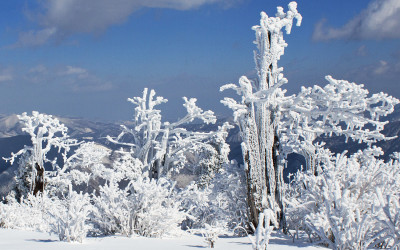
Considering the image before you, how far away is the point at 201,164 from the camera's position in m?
27.1

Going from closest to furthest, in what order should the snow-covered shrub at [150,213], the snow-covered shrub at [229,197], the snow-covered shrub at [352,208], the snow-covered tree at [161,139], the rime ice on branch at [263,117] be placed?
the snow-covered shrub at [352,208] < the snow-covered shrub at [150,213] < the rime ice on branch at [263,117] < the snow-covered shrub at [229,197] < the snow-covered tree at [161,139]

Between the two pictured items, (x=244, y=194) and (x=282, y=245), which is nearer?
(x=282, y=245)

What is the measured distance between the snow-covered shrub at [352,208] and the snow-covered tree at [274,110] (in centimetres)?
160

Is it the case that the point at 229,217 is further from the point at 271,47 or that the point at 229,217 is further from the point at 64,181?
the point at 64,181

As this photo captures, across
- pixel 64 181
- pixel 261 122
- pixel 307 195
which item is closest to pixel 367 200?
pixel 307 195

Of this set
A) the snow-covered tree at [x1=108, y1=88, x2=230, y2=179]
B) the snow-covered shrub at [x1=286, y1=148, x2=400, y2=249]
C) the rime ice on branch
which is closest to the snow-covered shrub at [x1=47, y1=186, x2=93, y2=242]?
the snow-covered shrub at [x1=286, y1=148, x2=400, y2=249]

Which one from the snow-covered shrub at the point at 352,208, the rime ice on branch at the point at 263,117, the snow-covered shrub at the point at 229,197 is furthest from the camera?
the snow-covered shrub at the point at 229,197

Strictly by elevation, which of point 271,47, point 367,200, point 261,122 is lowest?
point 367,200

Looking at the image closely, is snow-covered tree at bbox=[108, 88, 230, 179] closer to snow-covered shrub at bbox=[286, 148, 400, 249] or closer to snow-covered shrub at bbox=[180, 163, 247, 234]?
snow-covered shrub at bbox=[180, 163, 247, 234]

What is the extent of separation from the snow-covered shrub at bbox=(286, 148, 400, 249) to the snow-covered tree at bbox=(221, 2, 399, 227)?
1.60 meters

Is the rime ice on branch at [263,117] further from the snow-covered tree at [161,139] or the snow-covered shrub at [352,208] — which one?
the snow-covered tree at [161,139]

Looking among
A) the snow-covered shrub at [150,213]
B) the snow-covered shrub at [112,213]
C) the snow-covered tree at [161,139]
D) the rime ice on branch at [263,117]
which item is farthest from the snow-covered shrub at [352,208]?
the snow-covered tree at [161,139]

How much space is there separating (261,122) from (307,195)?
2610 millimetres

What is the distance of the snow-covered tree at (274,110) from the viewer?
8562mm
